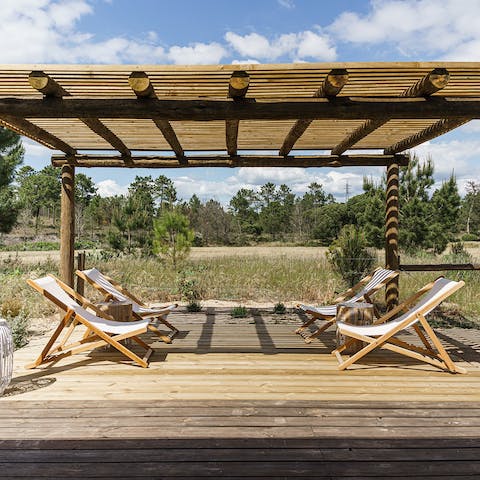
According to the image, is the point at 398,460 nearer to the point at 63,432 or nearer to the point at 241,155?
the point at 63,432

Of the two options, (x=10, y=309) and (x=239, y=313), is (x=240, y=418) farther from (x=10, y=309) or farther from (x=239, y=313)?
(x=10, y=309)

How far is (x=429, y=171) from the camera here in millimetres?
16422

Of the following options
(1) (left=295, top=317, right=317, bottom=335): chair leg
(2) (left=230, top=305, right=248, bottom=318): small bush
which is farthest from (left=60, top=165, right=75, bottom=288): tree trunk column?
(1) (left=295, top=317, right=317, bottom=335): chair leg

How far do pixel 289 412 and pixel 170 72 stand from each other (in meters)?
2.67

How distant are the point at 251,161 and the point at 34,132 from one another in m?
2.95

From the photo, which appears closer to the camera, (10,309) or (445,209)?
(10,309)

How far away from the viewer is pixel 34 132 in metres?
5.18

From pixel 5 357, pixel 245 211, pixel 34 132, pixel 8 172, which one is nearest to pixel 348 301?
pixel 5 357

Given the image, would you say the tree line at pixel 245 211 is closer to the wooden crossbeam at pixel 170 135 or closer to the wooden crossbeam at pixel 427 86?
the wooden crossbeam at pixel 170 135

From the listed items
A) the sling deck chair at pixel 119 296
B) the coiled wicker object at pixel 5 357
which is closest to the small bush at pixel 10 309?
the sling deck chair at pixel 119 296

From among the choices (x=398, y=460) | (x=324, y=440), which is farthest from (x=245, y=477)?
(x=398, y=460)

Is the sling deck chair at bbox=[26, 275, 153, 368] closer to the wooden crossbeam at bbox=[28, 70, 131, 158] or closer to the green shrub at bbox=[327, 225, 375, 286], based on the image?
the wooden crossbeam at bbox=[28, 70, 131, 158]

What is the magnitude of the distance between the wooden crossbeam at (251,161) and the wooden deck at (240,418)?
9.78 ft

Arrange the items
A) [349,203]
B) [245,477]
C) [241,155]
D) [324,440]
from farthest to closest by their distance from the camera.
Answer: [349,203] → [241,155] → [324,440] → [245,477]
